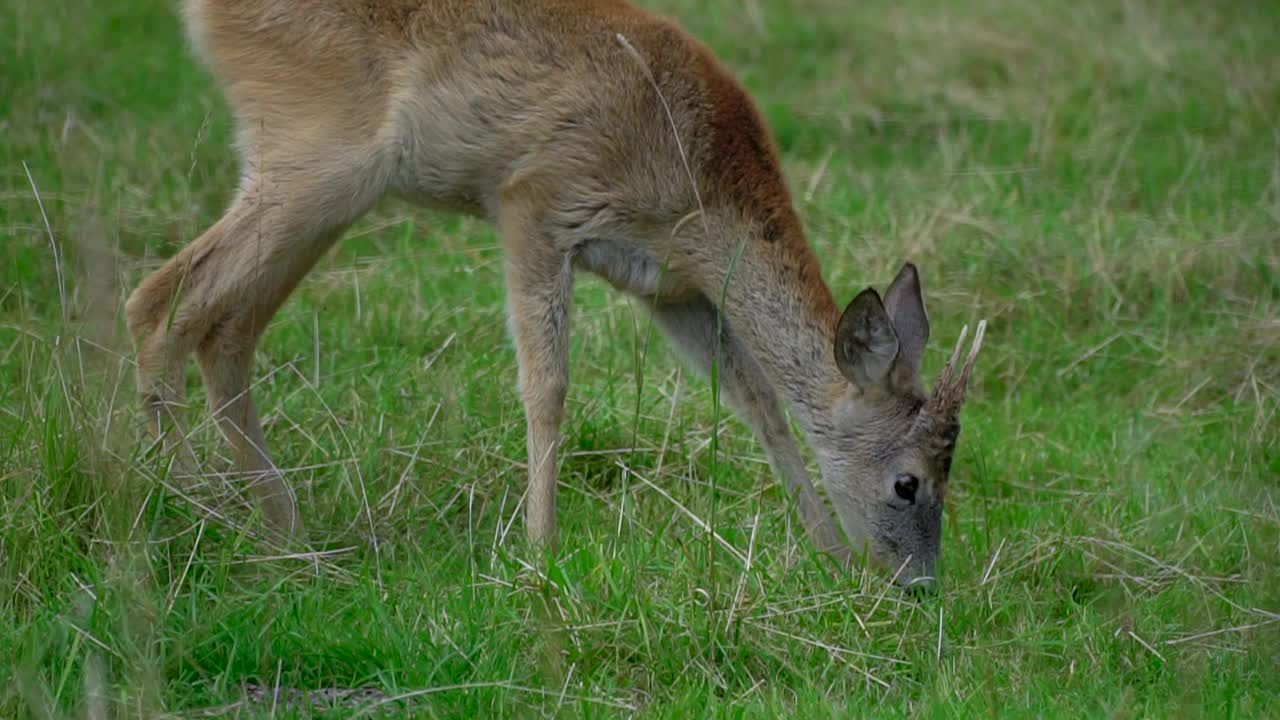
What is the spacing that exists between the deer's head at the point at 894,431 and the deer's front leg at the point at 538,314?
91 cm

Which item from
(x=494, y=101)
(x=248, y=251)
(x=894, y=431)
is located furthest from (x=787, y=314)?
(x=248, y=251)

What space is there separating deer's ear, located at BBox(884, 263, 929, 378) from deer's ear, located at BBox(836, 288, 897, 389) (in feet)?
0.18

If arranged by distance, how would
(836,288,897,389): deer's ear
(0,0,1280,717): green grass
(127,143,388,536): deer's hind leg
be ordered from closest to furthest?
1. (0,0,1280,717): green grass
2. (836,288,897,389): deer's ear
3. (127,143,388,536): deer's hind leg

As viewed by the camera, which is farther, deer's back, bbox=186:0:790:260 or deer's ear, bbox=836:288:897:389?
deer's back, bbox=186:0:790:260

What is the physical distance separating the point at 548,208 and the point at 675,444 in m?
1.00

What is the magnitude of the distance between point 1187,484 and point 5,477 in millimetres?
3966

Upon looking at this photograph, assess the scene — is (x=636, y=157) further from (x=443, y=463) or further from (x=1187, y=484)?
(x=1187, y=484)

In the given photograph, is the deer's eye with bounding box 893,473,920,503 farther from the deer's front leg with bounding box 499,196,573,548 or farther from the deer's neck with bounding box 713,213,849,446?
the deer's front leg with bounding box 499,196,573,548

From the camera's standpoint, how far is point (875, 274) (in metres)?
7.59

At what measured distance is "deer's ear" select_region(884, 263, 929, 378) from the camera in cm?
559

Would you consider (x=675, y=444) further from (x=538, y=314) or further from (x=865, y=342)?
(x=865, y=342)

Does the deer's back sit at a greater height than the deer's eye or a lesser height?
greater

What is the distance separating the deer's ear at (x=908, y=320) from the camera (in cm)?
559

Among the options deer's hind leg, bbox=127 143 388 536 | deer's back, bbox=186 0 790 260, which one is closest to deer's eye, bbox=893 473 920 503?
deer's back, bbox=186 0 790 260
